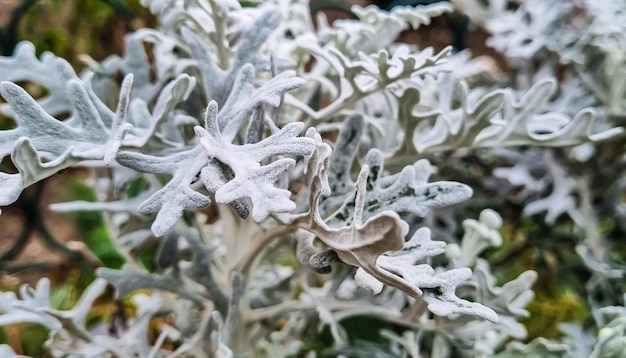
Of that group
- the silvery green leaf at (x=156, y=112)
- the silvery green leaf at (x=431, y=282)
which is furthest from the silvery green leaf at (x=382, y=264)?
the silvery green leaf at (x=156, y=112)

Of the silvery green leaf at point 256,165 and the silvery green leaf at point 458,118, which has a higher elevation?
the silvery green leaf at point 256,165

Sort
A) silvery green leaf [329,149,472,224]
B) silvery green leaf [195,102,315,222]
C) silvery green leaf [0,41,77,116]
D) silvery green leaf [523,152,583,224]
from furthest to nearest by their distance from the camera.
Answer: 1. silvery green leaf [523,152,583,224]
2. silvery green leaf [0,41,77,116]
3. silvery green leaf [329,149,472,224]
4. silvery green leaf [195,102,315,222]

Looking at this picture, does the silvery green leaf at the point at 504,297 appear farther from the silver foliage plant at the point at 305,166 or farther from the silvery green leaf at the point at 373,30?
the silvery green leaf at the point at 373,30

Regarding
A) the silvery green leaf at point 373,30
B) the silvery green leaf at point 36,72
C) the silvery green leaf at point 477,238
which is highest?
the silvery green leaf at point 373,30

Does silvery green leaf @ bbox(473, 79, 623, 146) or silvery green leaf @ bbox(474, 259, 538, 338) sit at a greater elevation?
silvery green leaf @ bbox(473, 79, 623, 146)

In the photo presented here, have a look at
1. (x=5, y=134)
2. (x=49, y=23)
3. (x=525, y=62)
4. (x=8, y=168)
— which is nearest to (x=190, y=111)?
(x=5, y=134)

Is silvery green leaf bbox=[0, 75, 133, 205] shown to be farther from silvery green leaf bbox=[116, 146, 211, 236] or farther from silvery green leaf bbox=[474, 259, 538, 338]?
silvery green leaf bbox=[474, 259, 538, 338]

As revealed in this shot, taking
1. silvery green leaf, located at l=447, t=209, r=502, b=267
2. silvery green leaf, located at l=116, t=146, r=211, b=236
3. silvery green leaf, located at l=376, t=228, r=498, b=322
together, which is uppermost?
silvery green leaf, located at l=116, t=146, r=211, b=236

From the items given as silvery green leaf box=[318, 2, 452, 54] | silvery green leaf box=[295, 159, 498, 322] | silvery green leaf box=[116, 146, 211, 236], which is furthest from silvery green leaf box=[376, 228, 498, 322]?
silvery green leaf box=[318, 2, 452, 54]
